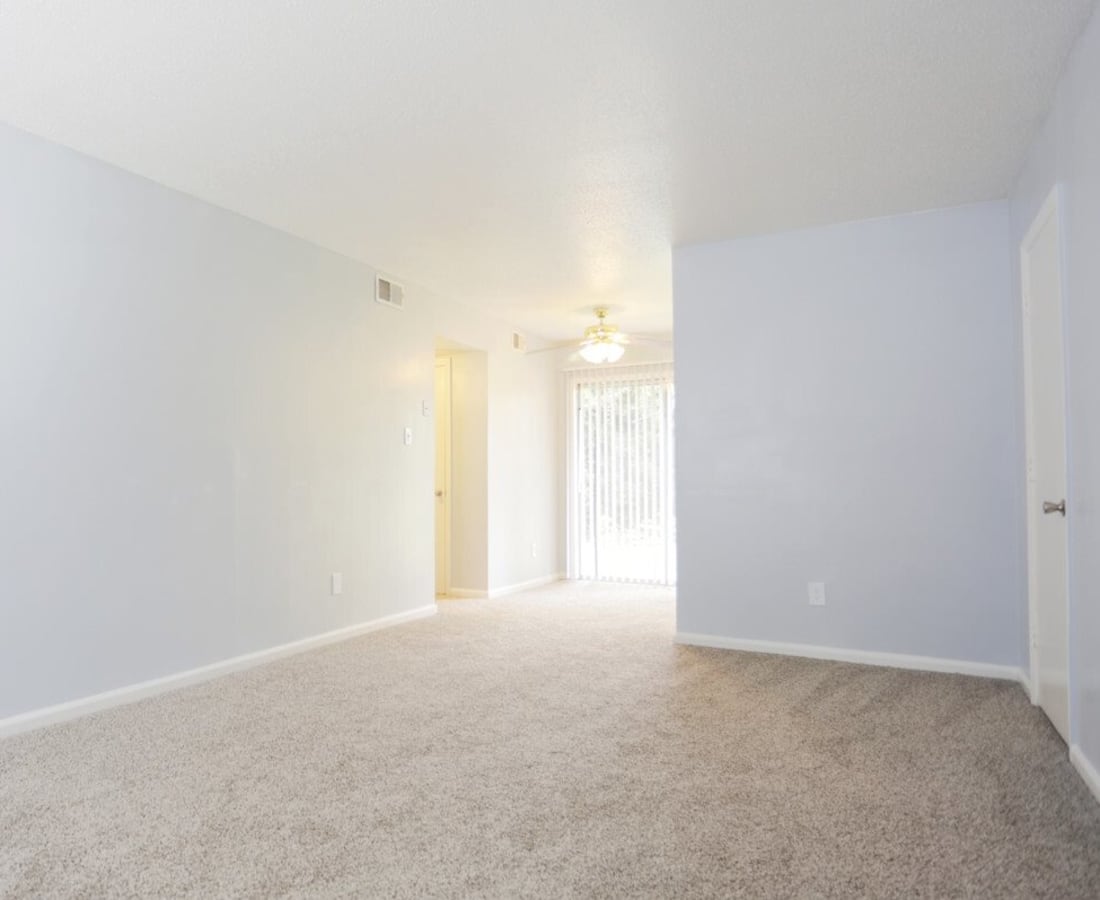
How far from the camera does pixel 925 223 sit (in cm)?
398

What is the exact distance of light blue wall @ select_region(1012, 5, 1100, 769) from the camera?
7.57 feet

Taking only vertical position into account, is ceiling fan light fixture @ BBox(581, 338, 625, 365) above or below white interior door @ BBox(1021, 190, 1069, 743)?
above

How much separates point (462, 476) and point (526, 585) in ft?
3.90

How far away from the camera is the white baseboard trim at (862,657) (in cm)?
375

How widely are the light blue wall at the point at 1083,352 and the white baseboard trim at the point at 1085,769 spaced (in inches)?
0.9

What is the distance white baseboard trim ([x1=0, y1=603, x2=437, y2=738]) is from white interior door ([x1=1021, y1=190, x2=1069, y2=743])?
3592 millimetres

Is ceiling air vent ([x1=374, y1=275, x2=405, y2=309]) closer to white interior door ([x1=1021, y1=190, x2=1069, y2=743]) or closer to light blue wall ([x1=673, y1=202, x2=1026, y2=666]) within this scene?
light blue wall ([x1=673, y1=202, x2=1026, y2=666])

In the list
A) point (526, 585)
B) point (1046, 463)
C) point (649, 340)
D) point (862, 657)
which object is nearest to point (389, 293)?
point (649, 340)

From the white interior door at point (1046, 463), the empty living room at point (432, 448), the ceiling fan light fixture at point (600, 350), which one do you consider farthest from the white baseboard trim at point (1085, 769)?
the ceiling fan light fixture at point (600, 350)

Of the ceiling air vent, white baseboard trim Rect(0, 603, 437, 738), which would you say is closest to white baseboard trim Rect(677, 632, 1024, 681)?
white baseboard trim Rect(0, 603, 437, 738)

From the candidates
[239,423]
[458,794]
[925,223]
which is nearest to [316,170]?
[239,423]

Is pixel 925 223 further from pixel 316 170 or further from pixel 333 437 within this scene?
pixel 333 437

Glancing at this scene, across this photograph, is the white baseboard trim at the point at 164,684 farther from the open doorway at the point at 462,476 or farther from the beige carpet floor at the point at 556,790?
the open doorway at the point at 462,476

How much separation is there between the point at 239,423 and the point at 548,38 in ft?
8.18
